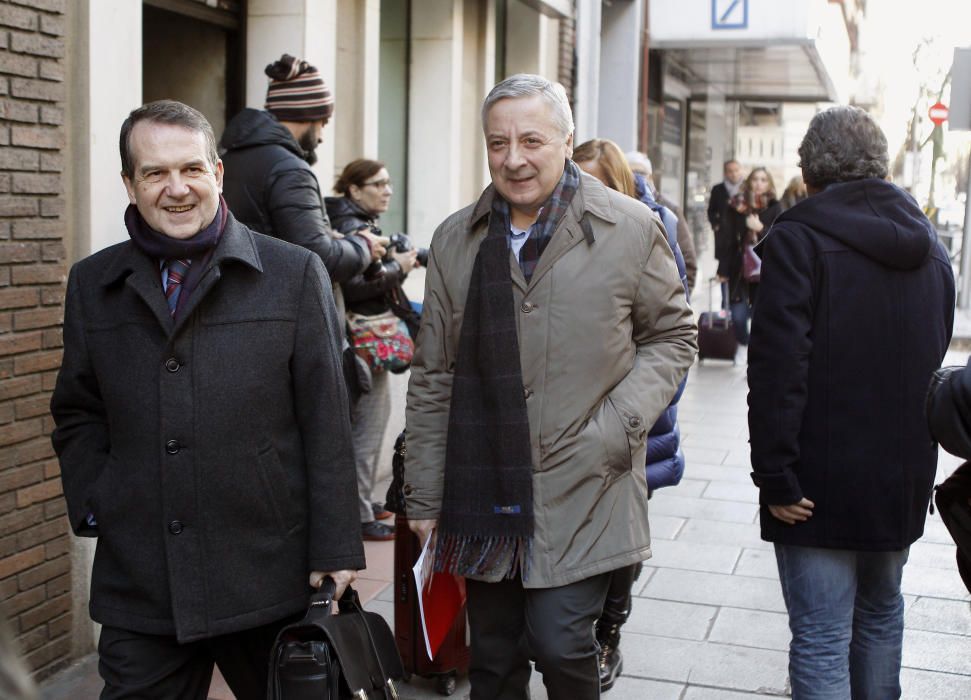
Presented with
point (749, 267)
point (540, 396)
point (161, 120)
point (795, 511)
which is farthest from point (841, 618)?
point (749, 267)

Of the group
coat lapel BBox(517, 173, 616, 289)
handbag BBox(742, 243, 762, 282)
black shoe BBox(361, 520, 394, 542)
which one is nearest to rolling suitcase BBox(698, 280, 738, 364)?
handbag BBox(742, 243, 762, 282)

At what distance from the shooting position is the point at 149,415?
2844 millimetres

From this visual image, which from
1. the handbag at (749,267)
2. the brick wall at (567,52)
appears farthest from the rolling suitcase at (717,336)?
the brick wall at (567,52)

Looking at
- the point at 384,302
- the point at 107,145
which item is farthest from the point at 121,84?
the point at 384,302

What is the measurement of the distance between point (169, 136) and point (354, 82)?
5.31 meters

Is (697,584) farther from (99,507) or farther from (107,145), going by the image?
(99,507)

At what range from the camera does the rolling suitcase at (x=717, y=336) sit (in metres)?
13.4

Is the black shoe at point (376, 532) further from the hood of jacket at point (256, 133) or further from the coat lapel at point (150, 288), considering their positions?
the coat lapel at point (150, 288)

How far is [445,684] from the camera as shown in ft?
15.0

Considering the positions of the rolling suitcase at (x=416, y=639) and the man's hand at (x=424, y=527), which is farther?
the rolling suitcase at (x=416, y=639)

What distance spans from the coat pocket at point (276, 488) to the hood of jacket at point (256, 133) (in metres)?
2.43

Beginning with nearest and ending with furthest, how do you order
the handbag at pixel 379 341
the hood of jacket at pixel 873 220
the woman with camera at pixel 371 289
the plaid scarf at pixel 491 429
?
the plaid scarf at pixel 491 429 < the hood of jacket at pixel 873 220 < the woman with camera at pixel 371 289 < the handbag at pixel 379 341

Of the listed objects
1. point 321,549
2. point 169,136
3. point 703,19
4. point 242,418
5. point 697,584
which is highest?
point 703,19

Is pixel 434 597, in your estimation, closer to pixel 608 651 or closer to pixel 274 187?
pixel 608 651
